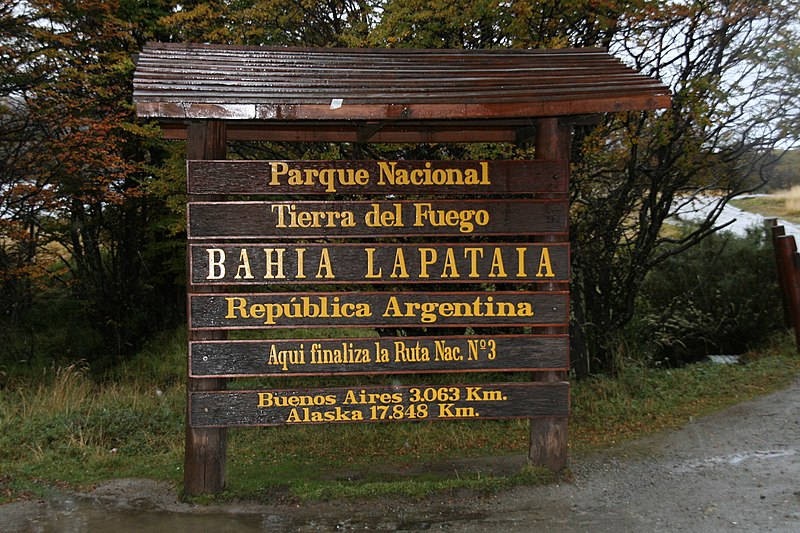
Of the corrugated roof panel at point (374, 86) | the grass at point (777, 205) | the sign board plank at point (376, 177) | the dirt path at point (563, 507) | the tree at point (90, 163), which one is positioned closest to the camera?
the dirt path at point (563, 507)

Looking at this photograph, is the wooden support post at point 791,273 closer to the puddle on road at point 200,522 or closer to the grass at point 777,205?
the puddle on road at point 200,522

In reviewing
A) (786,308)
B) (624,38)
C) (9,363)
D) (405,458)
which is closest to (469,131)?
(405,458)

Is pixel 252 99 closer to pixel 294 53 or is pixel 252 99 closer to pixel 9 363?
pixel 294 53

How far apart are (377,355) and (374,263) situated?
740 millimetres

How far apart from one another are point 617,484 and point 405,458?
198 centimetres

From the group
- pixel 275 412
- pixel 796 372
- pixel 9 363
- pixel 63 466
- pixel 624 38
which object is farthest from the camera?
pixel 9 363

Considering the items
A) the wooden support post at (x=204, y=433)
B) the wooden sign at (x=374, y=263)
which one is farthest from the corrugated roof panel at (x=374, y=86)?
the wooden sign at (x=374, y=263)

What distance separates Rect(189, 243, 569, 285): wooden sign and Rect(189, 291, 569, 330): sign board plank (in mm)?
126

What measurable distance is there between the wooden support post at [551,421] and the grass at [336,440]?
181 mm

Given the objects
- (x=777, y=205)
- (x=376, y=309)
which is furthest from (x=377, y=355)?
(x=777, y=205)

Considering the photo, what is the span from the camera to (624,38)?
9250mm

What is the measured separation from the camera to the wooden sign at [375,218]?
5.47 m

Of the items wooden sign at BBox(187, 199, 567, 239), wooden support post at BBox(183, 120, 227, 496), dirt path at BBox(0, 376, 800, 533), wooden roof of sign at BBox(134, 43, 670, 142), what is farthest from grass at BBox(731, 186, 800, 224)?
wooden support post at BBox(183, 120, 227, 496)

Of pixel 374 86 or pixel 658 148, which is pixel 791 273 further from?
pixel 374 86
